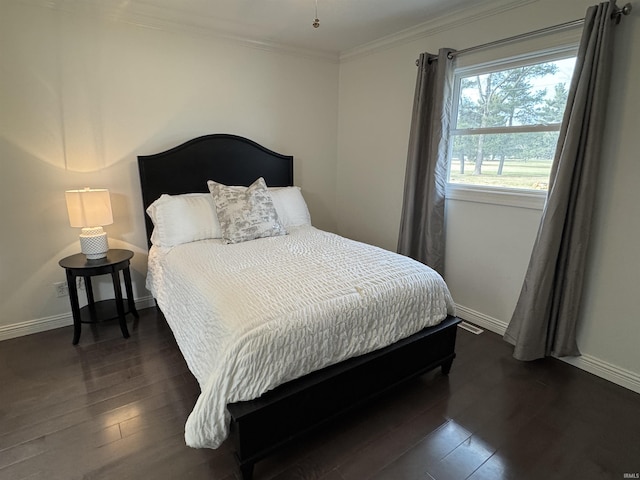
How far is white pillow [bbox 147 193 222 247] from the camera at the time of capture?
2568mm

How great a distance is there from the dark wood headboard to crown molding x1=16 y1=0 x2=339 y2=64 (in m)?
0.85

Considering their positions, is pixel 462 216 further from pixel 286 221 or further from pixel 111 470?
pixel 111 470

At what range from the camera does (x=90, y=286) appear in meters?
2.53

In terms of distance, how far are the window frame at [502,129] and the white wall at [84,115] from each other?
71.4 inches

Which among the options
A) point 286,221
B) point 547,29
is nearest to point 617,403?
point 547,29

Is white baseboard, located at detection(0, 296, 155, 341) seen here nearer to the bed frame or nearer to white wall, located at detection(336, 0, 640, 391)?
the bed frame

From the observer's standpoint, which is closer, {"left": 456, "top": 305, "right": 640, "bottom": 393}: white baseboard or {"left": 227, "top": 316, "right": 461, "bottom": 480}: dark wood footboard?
{"left": 227, "top": 316, "right": 461, "bottom": 480}: dark wood footboard

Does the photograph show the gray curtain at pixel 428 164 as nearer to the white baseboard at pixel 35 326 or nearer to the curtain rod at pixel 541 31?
the curtain rod at pixel 541 31

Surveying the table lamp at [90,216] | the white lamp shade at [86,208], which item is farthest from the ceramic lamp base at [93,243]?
the white lamp shade at [86,208]

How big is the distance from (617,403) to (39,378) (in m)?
3.42

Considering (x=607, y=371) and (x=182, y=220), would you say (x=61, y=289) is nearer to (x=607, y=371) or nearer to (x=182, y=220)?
(x=182, y=220)

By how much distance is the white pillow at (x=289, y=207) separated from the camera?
307cm

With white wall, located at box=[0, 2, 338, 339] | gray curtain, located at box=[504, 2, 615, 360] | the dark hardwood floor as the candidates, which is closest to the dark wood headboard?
white wall, located at box=[0, 2, 338, 339]

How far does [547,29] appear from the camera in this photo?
213 cm
